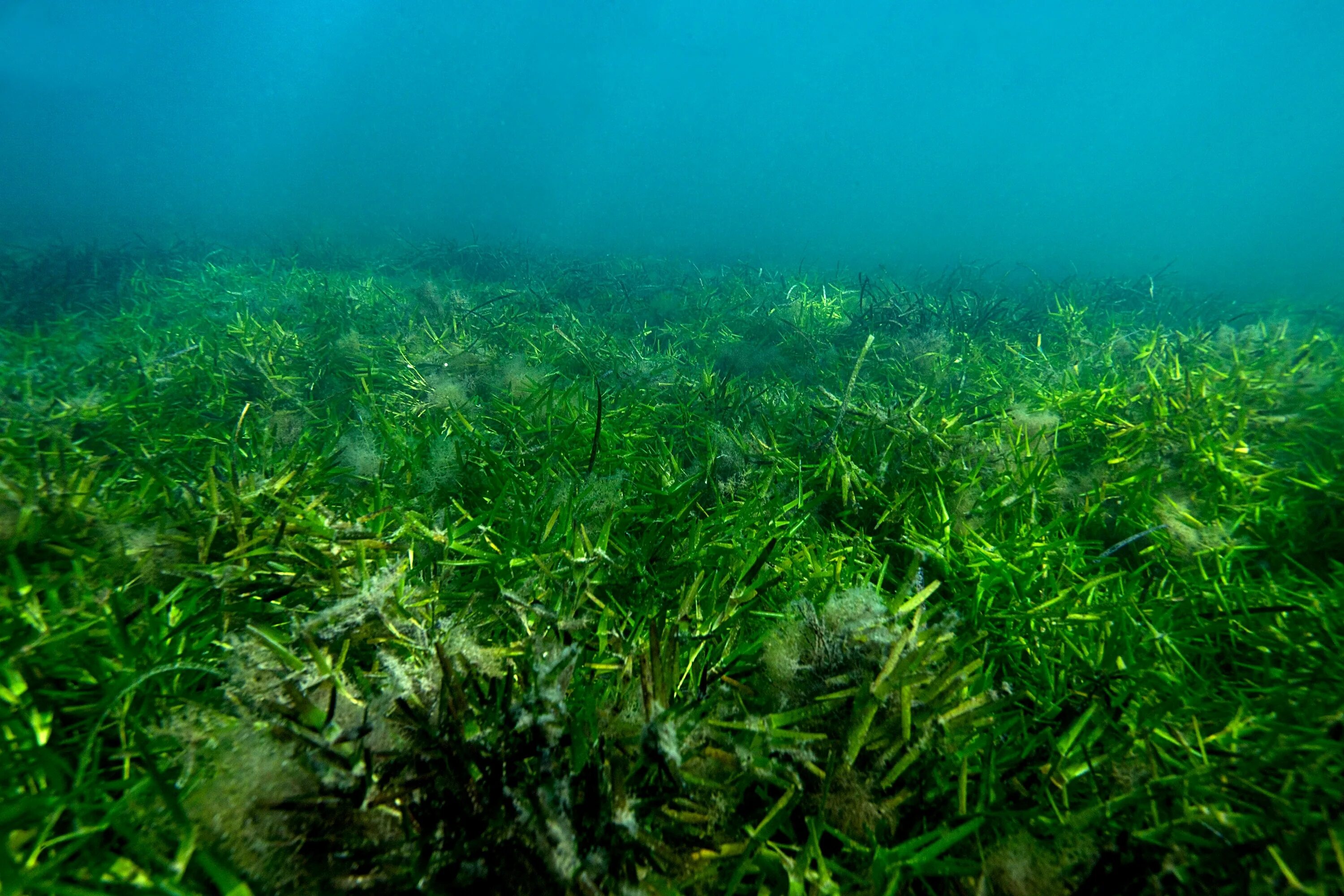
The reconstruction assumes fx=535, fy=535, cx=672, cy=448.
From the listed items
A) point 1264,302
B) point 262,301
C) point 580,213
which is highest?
point 580,213

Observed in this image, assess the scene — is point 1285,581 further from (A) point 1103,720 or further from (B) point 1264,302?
(B) point 1264,302

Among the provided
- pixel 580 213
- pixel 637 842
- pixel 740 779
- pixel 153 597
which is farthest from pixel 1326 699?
pixel 580 213

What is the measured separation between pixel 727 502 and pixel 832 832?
1445 mm

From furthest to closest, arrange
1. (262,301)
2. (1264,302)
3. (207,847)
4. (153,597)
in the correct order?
(1264,302), (262,301), (153,597), (207,847)

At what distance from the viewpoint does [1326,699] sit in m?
1.29

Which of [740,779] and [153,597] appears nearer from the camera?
[740,779]

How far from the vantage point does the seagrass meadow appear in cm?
102

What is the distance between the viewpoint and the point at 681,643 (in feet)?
4.97

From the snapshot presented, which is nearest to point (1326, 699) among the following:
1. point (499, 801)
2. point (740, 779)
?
point (740, 779)

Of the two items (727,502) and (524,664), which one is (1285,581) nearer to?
(727,502)

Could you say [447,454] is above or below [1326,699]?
above

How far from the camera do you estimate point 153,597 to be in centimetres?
163

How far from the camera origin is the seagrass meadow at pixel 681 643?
102cm

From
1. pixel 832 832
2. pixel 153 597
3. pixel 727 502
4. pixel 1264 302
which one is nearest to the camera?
pixel 832 832
